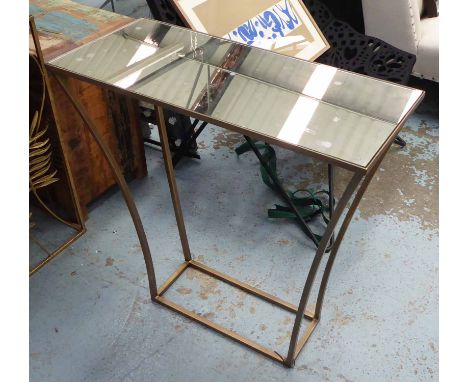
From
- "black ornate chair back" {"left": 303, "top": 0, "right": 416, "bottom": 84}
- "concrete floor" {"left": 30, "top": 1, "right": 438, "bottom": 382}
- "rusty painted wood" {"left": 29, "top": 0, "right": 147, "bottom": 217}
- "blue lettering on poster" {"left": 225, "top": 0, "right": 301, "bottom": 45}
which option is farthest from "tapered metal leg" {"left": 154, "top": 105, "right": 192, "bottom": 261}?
"black ornate chair back" {"left": 303, "top": 0, "right": 416, "bottom": 84}

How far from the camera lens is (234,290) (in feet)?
6.18

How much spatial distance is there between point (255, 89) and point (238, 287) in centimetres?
91

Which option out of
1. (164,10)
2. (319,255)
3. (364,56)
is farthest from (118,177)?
(364,56)

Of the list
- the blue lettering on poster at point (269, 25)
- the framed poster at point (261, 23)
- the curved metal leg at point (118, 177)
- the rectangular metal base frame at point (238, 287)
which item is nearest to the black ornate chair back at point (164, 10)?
the framed poster at point (261, 23)

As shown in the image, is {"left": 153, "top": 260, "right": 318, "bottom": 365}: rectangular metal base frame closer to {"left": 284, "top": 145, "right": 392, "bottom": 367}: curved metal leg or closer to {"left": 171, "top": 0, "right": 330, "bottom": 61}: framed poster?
{"left": 284, "top": 145, "right": 392, "bottom": 367}: curved metal leg

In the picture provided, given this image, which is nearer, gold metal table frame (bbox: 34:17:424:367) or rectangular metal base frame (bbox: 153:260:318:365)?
gold metal table frame (bbox: 34:17:424:367)

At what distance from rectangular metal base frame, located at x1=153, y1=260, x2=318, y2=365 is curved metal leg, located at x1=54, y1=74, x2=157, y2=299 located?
0.08 m

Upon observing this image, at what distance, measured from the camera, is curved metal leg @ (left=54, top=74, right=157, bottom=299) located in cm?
141

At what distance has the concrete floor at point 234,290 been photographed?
64.8 inches

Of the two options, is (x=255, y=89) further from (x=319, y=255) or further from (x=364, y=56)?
(x=364, y=56)

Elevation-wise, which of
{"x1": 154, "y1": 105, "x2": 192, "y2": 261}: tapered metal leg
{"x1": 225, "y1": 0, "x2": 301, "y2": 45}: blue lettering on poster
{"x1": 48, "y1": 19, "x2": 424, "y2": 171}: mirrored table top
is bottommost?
{"x1": 154, "y1": 105, "x2": 192, "y2": 261}: tapered metal leg

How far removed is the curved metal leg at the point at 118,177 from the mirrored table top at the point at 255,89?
125mm
